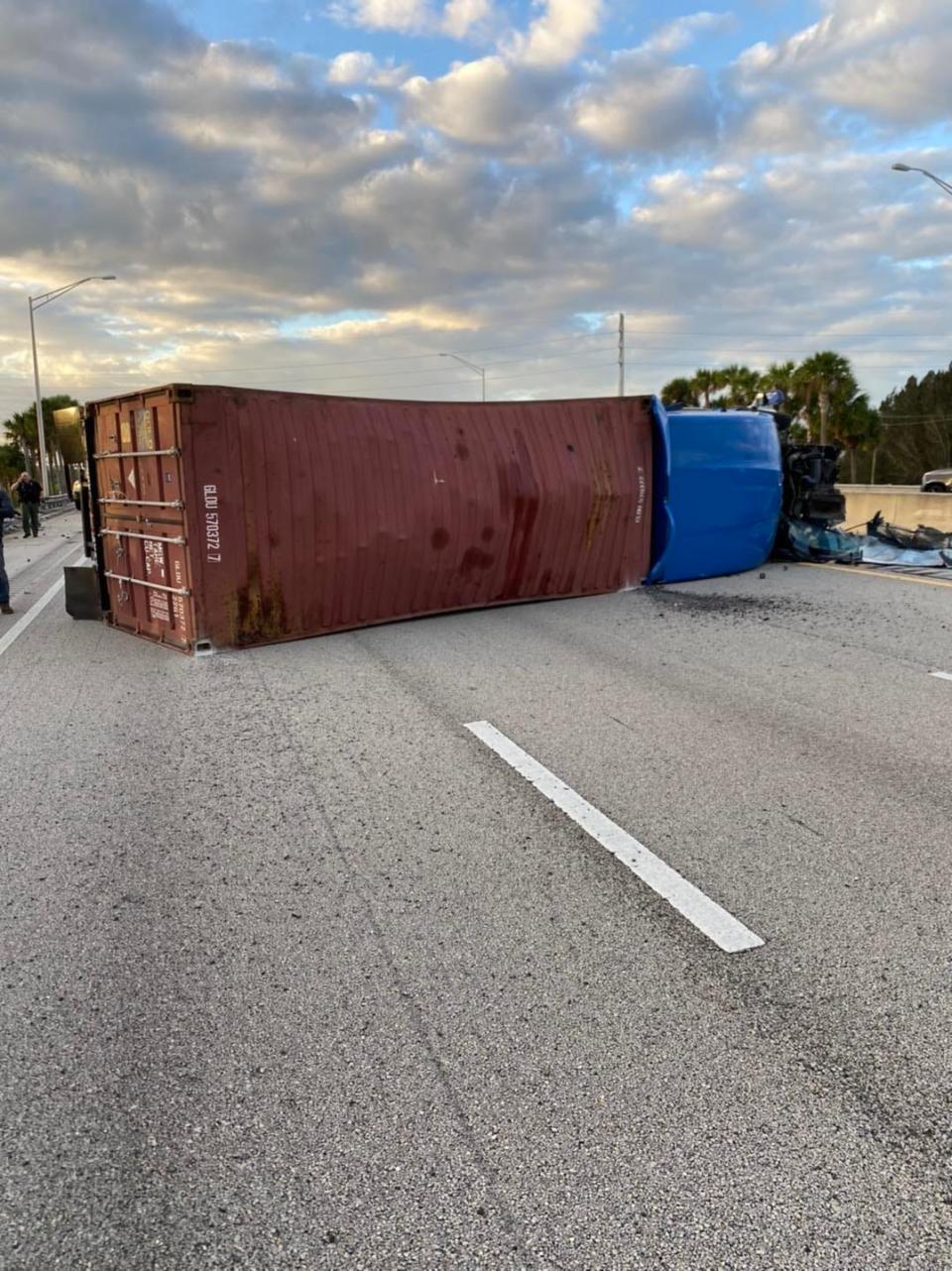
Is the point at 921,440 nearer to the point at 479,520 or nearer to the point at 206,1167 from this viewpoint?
the point at 479,520

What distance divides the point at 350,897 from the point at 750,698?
386 cm

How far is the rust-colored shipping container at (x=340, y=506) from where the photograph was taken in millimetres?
8234

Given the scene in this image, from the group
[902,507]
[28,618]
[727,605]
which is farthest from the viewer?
[902,507]

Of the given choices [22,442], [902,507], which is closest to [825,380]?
[902,507]

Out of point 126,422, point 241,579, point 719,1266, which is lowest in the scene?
point 719,1266

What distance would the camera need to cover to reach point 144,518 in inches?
352

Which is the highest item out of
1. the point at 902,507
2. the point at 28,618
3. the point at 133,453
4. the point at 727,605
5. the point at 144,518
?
the point at 133,453

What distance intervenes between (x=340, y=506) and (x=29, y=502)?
15.8 m

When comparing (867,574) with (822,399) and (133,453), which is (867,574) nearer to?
(133,453)

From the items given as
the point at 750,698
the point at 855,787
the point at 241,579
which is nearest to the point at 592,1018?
the point at 855,787

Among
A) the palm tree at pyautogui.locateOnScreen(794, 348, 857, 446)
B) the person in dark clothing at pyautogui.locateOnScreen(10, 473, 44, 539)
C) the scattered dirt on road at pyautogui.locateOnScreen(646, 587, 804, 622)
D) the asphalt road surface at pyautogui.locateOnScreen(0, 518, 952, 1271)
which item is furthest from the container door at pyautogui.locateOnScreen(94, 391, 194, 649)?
the palm tree at pyautogui.locateOnScreen(794, 348, 857, 446)

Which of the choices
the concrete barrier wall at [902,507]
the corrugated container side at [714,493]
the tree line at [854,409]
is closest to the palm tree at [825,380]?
the tree line at [854,409]

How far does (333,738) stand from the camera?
563cm

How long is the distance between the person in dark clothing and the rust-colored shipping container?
12822 millimetres
